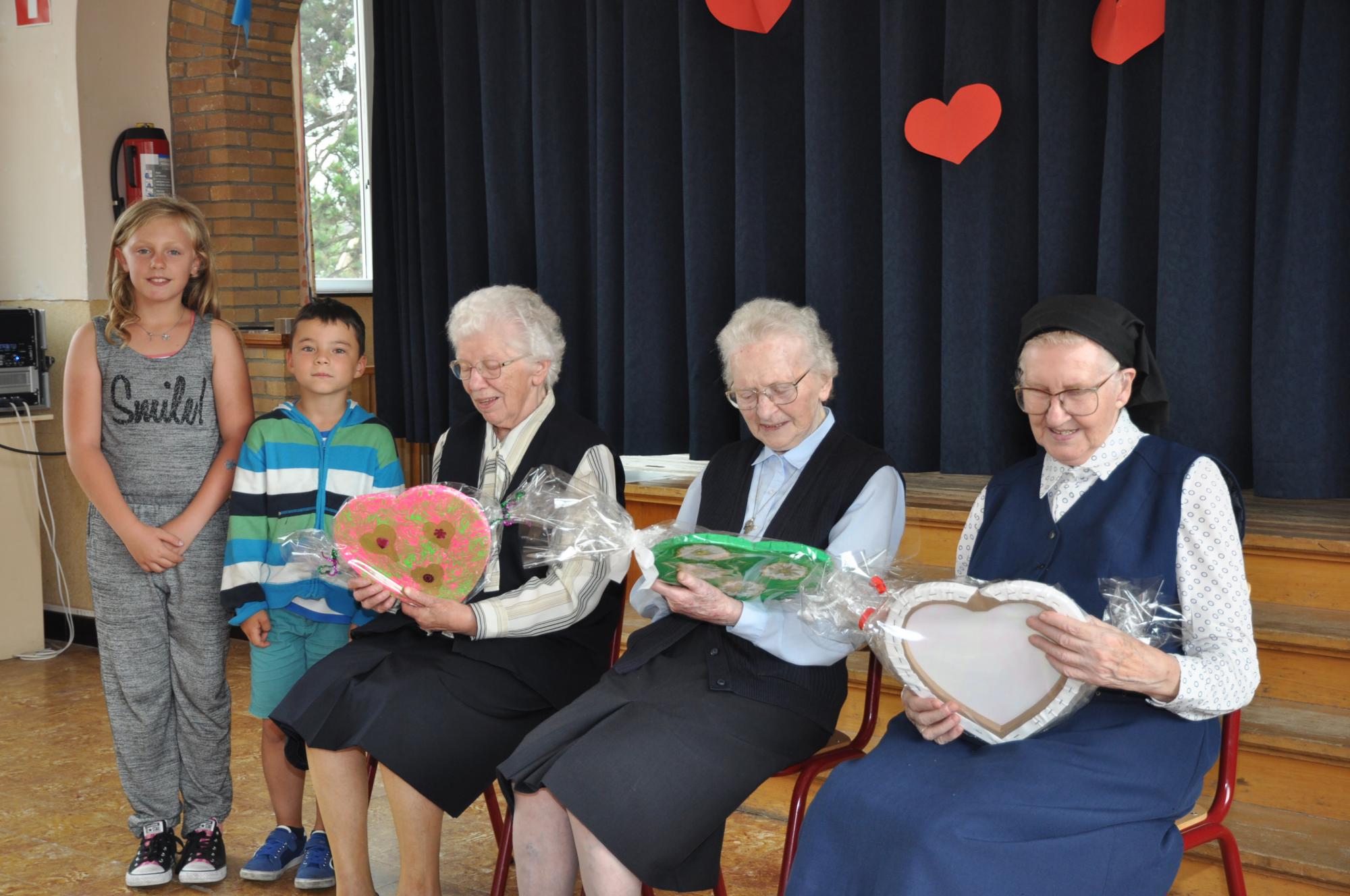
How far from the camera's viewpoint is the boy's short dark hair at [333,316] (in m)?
2.53

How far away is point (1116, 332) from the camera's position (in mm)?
1825

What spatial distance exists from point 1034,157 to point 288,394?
281 centimetres

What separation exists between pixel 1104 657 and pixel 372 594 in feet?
4.18

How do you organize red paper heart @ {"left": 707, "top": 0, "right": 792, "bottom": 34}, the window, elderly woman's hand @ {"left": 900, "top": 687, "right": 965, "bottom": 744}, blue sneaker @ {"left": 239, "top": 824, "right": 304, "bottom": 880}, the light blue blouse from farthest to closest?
the window → red paper heart @ {"left": 707, "top": 0, "right": 792, "bottom": 34} → blue sneaker @ {"left": 239, "top": 824, "right": 304, "bottom": 880} → the light blue blouse → elderly woman's hand @ {"left": 900, "top": 687, "right": 965, "bottom": 744}

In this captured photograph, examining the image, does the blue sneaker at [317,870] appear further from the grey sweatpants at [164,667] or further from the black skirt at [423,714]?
the black skirt at [423,714]

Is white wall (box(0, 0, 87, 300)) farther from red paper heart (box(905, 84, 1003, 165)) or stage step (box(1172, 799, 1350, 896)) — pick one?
stage step (box(1172, 799, 1350, 896))

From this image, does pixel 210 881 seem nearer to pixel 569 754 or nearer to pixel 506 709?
pixel 506 709

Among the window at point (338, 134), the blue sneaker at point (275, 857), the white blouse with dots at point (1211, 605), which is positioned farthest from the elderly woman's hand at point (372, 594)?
the window at point (338, 134)

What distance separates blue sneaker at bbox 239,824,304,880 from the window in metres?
4.00

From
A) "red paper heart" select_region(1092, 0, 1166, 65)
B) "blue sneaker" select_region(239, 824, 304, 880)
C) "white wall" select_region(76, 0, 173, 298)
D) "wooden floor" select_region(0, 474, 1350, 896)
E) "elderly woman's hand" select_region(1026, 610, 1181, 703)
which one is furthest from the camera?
"white wall" select_region(76, 0, 173, 298)

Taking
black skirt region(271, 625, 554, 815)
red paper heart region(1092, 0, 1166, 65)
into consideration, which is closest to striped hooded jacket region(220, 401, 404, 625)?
black skirt region(271, 625, 554, 815)

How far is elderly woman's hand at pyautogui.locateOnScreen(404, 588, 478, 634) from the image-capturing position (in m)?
2.16

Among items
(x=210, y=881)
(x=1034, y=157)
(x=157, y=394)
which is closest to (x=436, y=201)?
(x=157, y=394)

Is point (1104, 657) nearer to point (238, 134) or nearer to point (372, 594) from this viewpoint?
point (372, 594)
